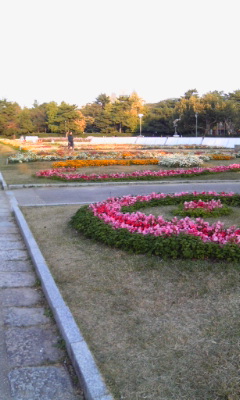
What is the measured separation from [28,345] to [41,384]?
508 mm

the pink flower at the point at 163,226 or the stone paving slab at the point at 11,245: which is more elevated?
the pink flower at the point at 163,226

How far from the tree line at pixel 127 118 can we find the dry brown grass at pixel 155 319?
48015mm

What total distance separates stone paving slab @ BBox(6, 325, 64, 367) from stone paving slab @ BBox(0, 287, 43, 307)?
484 millimetres

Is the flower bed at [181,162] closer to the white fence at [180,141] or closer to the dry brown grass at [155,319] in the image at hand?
the dry brown grass at [155,319]

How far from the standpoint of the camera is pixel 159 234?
466 cm

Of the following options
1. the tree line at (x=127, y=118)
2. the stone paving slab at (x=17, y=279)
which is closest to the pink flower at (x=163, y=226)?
the stone paving slab at (x=17, y=279)

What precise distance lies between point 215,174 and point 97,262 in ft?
32.5

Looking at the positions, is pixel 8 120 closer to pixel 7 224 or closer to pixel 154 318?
pixel 7 224

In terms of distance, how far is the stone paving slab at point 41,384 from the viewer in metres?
2.43

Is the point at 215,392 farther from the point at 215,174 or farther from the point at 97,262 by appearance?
the point at 215,174

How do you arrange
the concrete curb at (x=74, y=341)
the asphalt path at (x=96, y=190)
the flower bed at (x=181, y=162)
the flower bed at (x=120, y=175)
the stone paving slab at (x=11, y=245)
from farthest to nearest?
the flower bed at (x=181, y=162) → the flower bed at (x=120, y=175) → the asphalt path at (x=96, y=190) → the stone paving slab at (x=11, y=245) → the concrete curb at (x=74, y=341)

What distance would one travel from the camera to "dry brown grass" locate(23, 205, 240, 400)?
2402mm

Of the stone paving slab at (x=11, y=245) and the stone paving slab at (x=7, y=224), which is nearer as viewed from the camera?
the stone paving slab at (x=11, y=245)

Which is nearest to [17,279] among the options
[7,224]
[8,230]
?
[8,230]
